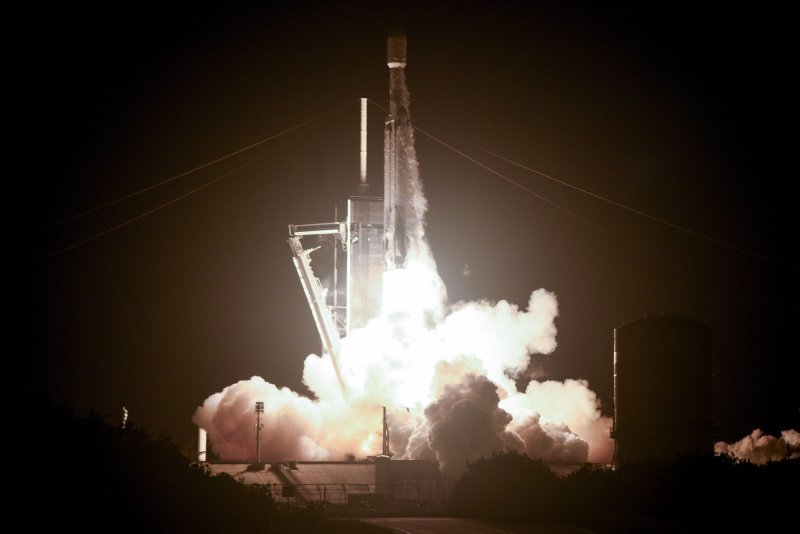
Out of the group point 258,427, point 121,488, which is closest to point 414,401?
point 258,427

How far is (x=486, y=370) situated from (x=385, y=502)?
13.4m

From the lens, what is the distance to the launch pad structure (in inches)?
3039

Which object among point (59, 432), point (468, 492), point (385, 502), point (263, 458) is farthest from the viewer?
point (263, 458)

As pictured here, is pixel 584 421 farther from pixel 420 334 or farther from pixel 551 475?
pixel 551 475

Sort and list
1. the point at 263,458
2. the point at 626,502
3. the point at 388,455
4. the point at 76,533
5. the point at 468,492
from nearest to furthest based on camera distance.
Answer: the point at 76,533 < the point at 626,502 < the point at 468,492 < the point at 388,455 < the point at 263,458

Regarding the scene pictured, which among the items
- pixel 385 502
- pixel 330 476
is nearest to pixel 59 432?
pixel 385 502

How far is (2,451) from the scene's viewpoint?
131ft

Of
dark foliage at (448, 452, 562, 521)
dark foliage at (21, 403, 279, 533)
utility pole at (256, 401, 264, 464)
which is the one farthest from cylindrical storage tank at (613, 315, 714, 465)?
dark foliage at (21, 403, 279, 533)

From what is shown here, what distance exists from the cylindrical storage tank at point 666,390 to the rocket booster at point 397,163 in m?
15.0

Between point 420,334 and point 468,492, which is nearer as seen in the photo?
point 468,492

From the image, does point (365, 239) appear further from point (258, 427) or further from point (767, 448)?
point (767, 448)

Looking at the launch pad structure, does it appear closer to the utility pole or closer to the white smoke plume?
the utility pole

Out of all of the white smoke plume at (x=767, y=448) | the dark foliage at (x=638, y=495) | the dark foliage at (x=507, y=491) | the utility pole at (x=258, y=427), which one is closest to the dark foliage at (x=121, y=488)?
the dark foliage at (x=507, y=491)

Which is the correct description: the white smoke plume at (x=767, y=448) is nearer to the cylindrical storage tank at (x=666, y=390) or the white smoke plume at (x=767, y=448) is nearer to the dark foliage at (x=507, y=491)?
the cylindrical storage tank at (x=666, y=390)
